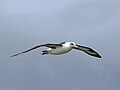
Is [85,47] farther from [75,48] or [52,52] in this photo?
[52,52]

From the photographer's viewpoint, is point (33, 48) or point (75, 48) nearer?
point (33, 48)

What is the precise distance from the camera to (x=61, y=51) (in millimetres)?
35719

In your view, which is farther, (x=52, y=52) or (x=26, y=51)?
(x=52, y=52)

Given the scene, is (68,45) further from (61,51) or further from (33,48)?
(33,48)

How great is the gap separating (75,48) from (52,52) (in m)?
2.99

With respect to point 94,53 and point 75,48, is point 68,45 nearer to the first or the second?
point 75,48

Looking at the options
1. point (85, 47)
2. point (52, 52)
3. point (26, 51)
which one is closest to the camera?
point (26, 51)

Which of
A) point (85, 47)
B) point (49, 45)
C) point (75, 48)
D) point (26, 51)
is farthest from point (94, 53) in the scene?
point (26, 51)

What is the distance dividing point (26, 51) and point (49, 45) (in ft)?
10.9

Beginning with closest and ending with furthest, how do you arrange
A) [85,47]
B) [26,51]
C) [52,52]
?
[26,51]
[52,52]
[85,47]

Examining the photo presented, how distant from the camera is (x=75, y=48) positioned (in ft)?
126

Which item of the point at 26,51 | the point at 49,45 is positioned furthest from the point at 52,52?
the point at 26,51

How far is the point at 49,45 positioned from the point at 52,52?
704 millimetres

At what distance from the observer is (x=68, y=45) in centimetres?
3656
